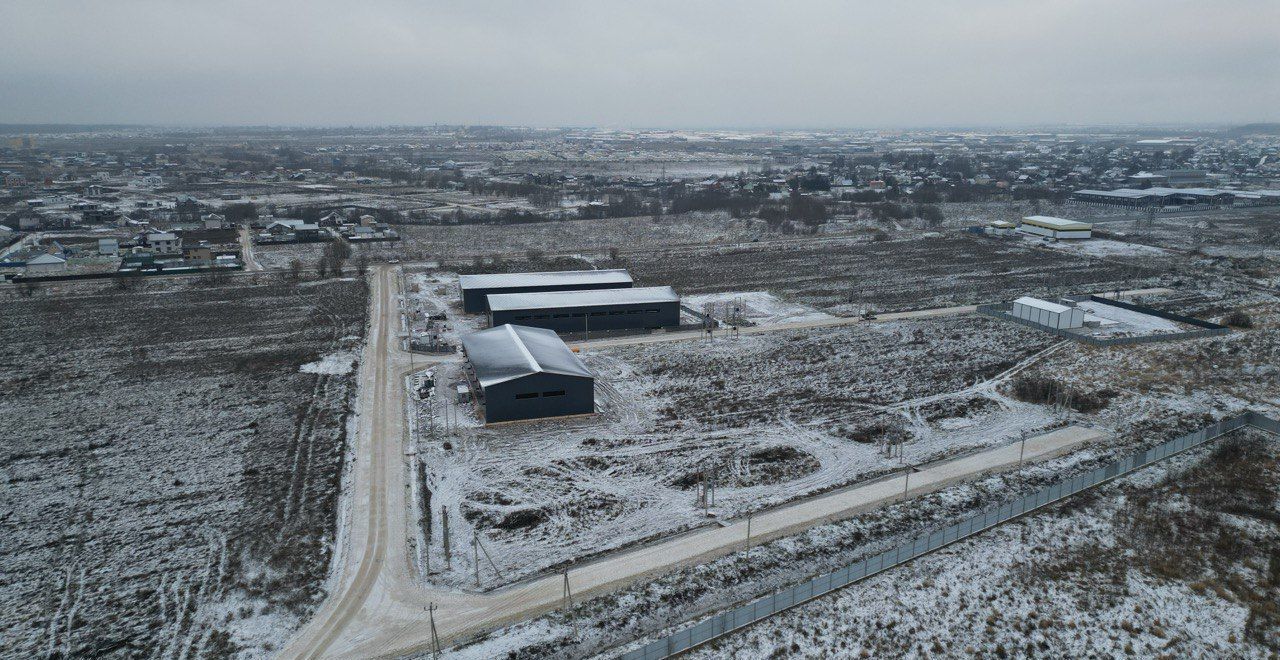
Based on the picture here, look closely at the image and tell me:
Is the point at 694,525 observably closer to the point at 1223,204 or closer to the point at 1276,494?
the point at 1276,494

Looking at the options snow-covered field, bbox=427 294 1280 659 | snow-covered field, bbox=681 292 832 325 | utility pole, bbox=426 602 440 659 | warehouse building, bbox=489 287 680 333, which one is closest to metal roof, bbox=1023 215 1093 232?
snow-covered field, bbox=681 292 832 325

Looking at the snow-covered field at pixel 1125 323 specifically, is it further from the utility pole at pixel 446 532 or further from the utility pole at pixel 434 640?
the utility pole at pixel 434 640

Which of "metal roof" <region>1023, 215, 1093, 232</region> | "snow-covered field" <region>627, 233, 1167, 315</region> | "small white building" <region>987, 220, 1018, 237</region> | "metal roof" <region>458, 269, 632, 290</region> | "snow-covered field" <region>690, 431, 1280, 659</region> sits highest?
"metal roof" <region>1023, 215, 1093, 232</region>

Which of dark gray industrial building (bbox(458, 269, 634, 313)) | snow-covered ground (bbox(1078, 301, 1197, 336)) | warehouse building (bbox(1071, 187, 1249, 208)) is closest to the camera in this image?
snow-covered ground (bbox(1078, 301, 1197, 336))

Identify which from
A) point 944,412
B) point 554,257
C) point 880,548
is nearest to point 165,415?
point 880,548

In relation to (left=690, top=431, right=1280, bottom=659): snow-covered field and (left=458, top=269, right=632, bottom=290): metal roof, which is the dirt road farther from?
(left=690, top=431, right=1280, bottom=659): snow-covered field

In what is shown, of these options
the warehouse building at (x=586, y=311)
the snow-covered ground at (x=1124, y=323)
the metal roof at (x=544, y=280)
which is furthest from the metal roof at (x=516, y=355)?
the snow-covered ground at (x=1124, y=323)
